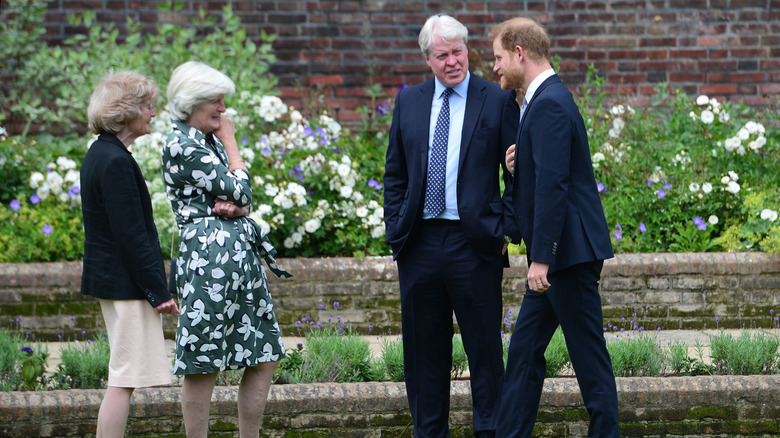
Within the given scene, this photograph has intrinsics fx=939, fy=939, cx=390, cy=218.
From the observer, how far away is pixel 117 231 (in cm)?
356

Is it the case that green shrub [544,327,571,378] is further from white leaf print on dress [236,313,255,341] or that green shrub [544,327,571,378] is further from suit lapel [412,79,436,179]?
white leaf print on dress [236,313,255,341]

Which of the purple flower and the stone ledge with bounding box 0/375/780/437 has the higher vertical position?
the purple flower

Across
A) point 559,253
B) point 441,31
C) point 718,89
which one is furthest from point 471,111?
point 718,89

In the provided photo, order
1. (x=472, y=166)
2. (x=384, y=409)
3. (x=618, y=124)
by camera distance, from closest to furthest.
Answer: (x=472, y=166)
(x=384, y=409)
(x=618, y=124)

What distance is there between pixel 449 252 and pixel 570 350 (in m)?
0.65

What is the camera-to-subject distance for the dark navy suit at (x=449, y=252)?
395 cm

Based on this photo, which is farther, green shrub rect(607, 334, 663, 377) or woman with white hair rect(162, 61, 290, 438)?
green shrub rect(607, 334, 663, 377)

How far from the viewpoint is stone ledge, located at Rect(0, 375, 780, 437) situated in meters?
4.23

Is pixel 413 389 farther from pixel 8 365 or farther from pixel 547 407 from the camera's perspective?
pixel 8 365

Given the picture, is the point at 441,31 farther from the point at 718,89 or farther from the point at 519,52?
the point at 718,89

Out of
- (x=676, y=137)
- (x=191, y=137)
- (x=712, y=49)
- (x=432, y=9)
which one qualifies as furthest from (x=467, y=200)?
(x=712, y=49)

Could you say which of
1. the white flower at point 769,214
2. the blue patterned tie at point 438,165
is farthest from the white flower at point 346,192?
the white flower at point 769,214

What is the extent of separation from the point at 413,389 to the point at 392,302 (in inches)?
78.9

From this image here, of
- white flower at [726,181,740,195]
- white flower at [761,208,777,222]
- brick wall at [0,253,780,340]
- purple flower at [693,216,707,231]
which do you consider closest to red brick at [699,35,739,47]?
white flower at [726,181,740,195]
